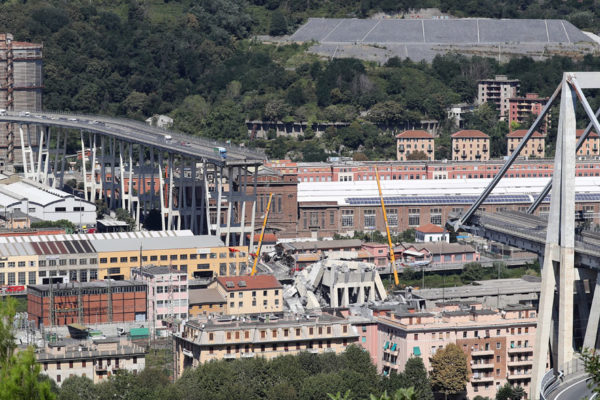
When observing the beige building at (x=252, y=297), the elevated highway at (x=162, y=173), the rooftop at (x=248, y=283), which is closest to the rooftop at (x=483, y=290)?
the beige building at (x=252, y=297)

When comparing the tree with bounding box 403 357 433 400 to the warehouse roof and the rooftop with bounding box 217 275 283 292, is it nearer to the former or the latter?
A: the rooftop with bounding box 217 275 283 292

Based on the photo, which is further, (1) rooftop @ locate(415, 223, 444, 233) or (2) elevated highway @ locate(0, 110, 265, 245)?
(1) rooftop @ locate(415, 223, 444, 233)

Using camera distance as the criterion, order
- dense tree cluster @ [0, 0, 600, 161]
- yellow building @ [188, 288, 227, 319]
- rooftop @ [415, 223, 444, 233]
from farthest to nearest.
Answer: dense tree cluster @ [0, 0, 600, 161] → rooftop @ [415, 223, 444, 233] → yellow building @ [188, 288, 227, 319]

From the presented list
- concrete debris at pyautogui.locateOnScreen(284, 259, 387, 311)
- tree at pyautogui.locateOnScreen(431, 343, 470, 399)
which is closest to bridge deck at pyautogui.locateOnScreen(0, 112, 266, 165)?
concrete debris at pyautogui.locateOnScreen(284, 259, 387, 311)

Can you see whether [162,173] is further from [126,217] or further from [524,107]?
[524,107]

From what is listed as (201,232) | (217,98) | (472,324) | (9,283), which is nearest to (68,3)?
(217,98)

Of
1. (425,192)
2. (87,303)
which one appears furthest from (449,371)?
(425,192)
